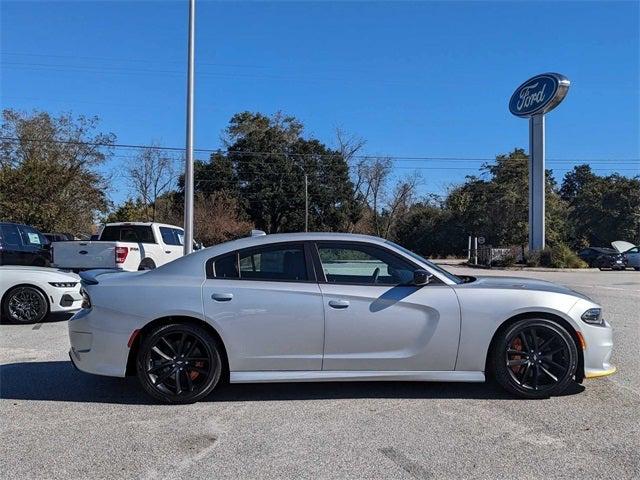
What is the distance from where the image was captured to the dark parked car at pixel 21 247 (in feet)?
44.8

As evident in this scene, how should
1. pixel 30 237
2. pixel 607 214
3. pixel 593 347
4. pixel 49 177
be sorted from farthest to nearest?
pixel 607 214 → pixel 49 177 → pixel 30 237 → pixel 593 347

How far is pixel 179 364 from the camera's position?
495cm

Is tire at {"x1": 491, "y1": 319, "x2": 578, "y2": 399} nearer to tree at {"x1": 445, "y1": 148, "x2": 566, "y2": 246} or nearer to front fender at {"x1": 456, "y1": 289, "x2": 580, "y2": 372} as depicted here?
front fender at {"x1": 456, "y1": 289, "x2": 580, "y2": 372}

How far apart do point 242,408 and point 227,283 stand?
1073 millimetres

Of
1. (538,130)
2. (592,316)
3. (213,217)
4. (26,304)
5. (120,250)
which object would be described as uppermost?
(538,130)

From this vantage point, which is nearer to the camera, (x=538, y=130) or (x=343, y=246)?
(x=343, y=246)

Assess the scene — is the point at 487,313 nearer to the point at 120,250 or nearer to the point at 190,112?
the point at 120,250

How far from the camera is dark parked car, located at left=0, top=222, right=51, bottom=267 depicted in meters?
13.7

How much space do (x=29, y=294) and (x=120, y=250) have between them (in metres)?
4.40

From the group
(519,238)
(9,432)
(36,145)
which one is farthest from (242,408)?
(519,238)

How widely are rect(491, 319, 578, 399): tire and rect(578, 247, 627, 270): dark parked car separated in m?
32.9

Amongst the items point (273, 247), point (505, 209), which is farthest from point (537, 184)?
point (273, 247)

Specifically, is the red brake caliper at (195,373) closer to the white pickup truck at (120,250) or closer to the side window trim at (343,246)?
the side window trim at (343,246)

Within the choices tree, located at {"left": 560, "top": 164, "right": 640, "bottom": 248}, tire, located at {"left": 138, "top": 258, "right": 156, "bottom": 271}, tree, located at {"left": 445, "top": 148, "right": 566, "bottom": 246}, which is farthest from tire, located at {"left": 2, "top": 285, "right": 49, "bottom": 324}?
tree, located at {"left": 560, "top": 164, "right": 640, "bottom": 248}
